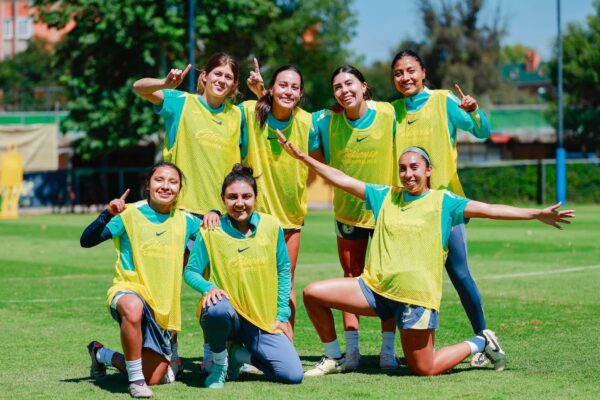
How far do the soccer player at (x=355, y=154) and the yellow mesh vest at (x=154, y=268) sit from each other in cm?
140

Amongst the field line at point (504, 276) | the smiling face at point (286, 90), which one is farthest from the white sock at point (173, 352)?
the field line at point (504, 276)

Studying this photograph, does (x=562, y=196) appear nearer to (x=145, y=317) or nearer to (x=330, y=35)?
(x=330, y=35)

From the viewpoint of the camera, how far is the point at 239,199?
279 inches

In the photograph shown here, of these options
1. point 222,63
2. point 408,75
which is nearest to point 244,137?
point 222,63

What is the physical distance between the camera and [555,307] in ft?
35.3

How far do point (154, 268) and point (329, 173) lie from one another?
1.38 m

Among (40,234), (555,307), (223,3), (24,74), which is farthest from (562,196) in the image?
(24,74)

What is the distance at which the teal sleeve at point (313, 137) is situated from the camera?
7988 millimetres

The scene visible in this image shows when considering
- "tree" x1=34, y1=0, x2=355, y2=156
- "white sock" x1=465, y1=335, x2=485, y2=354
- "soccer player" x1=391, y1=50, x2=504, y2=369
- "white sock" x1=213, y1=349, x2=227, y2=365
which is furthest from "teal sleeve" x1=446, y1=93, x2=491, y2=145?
"tree" x1=34, y1=0, x2=355, y2=156

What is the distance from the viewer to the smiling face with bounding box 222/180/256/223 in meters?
7.09

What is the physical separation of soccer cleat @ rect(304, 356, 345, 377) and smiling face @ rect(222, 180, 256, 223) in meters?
1.19

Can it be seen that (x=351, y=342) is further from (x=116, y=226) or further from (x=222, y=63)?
(x=222, y=63)

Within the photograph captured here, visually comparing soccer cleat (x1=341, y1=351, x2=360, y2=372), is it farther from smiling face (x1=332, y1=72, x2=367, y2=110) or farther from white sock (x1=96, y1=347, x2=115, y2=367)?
smiling face (x1=332, y1=72, x2=367, y2=110)

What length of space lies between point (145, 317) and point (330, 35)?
159 ft
